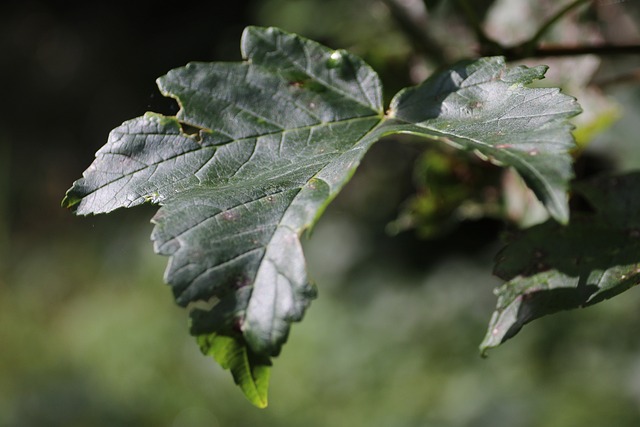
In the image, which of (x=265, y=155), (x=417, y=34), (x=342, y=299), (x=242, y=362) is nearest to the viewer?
(x=242, y=362)

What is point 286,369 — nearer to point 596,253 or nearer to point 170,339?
point 170,339

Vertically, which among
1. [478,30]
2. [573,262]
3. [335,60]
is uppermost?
[335,60]

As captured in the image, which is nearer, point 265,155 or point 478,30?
point 265,155

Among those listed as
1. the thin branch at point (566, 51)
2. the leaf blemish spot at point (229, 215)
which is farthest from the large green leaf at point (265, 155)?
the thin branch at point (566, 51)

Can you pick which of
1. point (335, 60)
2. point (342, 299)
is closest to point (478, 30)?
point (335, 60)

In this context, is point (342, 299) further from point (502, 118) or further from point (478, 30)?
point (502, 118)

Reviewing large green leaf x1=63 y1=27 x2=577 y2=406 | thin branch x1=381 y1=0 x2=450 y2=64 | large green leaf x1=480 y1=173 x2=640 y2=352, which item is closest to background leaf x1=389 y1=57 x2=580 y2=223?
large green leaf x1=63 y1=27 x2=577 y2=406

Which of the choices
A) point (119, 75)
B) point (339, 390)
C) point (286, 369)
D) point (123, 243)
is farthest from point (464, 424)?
point (119, 75)

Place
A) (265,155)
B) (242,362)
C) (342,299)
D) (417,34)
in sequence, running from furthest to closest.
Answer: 1. (342,299)
2. (417,34)
3. (265,155)
4. (242,362)
